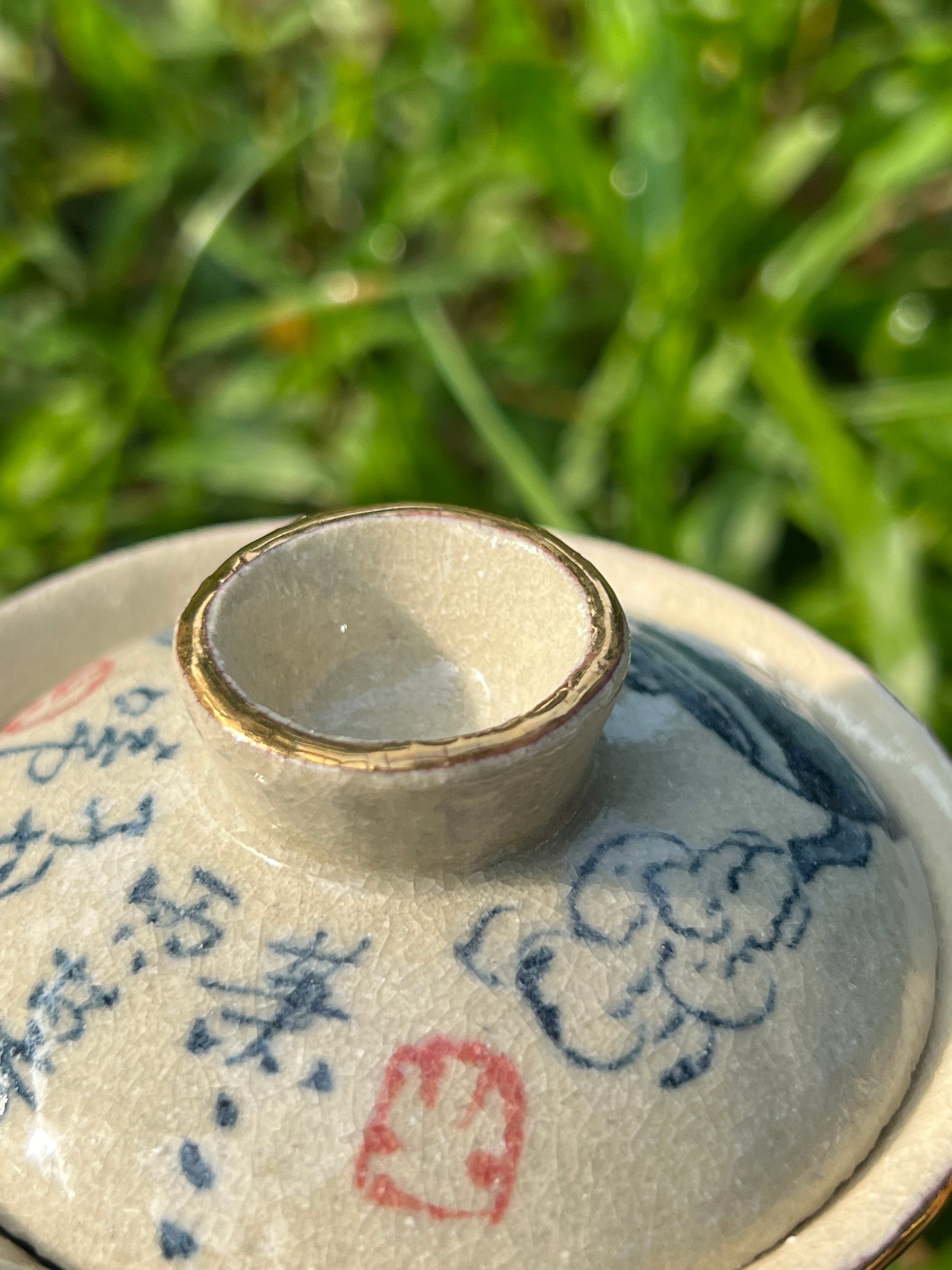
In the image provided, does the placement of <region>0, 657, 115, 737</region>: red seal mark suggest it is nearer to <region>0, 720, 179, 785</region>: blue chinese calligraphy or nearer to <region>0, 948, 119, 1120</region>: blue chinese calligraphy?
<region>0, 720, 179, 785</region>: blue chinese calligraphy

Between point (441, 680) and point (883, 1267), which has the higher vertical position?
point (441, 680)

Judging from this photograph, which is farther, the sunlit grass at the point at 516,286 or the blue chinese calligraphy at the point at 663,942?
the sunlit grass at the point at 516,286

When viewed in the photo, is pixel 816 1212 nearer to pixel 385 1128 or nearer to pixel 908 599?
pixel 385 1128

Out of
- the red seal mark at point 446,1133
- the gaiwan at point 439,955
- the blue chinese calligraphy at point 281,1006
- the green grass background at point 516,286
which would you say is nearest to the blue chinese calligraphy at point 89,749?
the gaiwan at point 439,955

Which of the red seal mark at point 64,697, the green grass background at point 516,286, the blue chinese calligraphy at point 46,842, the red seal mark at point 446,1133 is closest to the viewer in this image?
the red seal mark at point 446,1133

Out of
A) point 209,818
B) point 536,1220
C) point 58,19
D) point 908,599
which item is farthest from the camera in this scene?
point 58,19

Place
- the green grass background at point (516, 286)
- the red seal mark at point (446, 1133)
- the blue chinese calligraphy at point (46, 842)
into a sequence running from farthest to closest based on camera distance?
the green grass background at point (516, 286)
the blue chinese calligraphy at point (46, 842)
the red seal mark at point (446, 1133)

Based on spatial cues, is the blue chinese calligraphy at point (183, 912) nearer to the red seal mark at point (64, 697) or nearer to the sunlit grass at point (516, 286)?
the red seal mark at point (64, 697)

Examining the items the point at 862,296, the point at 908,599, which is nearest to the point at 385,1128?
the point at 908,599
